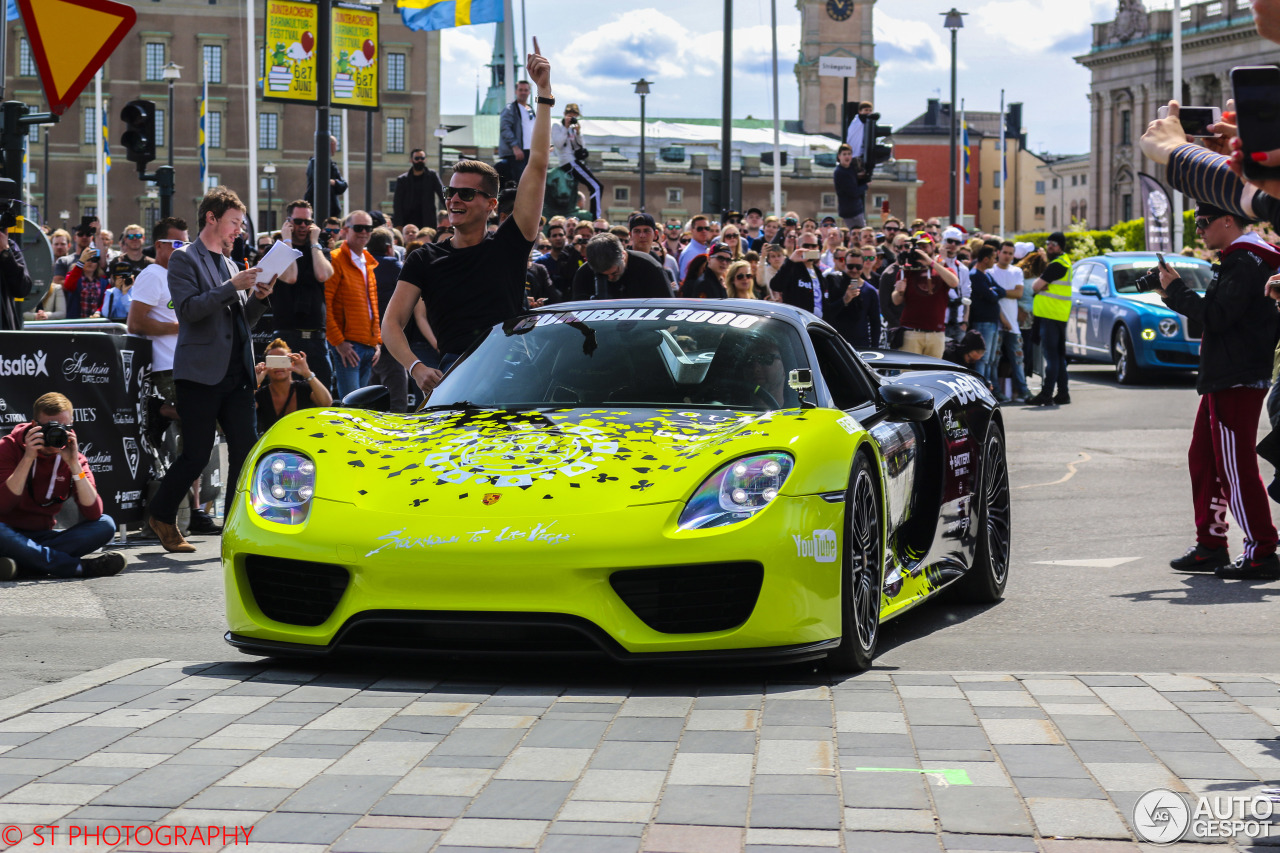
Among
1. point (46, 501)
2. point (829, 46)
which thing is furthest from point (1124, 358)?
point (829, 46)

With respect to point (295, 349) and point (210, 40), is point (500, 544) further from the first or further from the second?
point (210, 40)

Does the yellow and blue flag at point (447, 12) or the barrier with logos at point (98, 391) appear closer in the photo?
the barrier with logos at point (98, 391)

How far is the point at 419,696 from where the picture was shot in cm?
507

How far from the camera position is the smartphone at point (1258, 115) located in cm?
388

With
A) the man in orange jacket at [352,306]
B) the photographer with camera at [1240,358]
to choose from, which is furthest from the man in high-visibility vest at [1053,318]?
the photographer with camera at [1240,358]

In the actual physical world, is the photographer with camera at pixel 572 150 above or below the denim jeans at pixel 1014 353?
above

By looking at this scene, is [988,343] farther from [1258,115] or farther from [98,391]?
[1258,115]

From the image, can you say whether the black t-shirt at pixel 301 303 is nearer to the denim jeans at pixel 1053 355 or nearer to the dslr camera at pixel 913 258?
the dslr camera at pixel 913 258

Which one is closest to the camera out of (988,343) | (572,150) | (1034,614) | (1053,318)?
(1034,614)

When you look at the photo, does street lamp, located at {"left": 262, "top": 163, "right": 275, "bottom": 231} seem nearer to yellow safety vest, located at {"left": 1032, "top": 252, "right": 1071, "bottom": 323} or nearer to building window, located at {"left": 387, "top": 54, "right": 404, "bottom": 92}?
building window, located at {"left": 387, "top": 54, "right": 404, "bottom": 92}

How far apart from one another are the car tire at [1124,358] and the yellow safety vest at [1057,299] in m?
2.12

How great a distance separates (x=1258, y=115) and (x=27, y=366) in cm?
732

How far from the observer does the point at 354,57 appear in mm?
20734

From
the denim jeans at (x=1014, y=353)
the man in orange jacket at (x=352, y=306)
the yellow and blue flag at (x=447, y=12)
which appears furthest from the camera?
the yellow and blue flag at (x=447, y=12)
